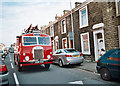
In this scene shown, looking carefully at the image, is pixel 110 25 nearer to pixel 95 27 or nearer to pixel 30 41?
pixel 95 27

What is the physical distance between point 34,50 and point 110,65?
201 inches

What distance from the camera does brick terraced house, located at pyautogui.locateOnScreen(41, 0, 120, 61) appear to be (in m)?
10.0

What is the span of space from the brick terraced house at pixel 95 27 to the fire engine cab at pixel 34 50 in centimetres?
288

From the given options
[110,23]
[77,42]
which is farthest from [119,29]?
[77,42]

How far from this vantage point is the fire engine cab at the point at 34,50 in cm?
785

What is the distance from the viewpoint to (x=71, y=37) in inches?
529

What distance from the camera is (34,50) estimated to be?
26.8 feet

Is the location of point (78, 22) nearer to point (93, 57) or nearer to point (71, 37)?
point (71, 37)

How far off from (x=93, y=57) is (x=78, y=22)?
16.6 ft

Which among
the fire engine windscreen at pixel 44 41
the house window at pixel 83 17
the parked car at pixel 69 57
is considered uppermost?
the house window at pixel 83 17

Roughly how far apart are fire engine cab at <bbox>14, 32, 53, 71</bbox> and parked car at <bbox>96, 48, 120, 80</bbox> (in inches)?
156

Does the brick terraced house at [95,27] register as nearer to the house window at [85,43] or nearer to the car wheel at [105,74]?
the house window at [85,43]

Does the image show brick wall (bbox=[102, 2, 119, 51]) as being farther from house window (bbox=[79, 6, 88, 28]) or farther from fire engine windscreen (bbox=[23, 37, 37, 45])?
fire engine windscreen (bbox=[23, 37, 37, 45])

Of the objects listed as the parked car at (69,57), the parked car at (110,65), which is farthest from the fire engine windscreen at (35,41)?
the parked car at (110,65)
